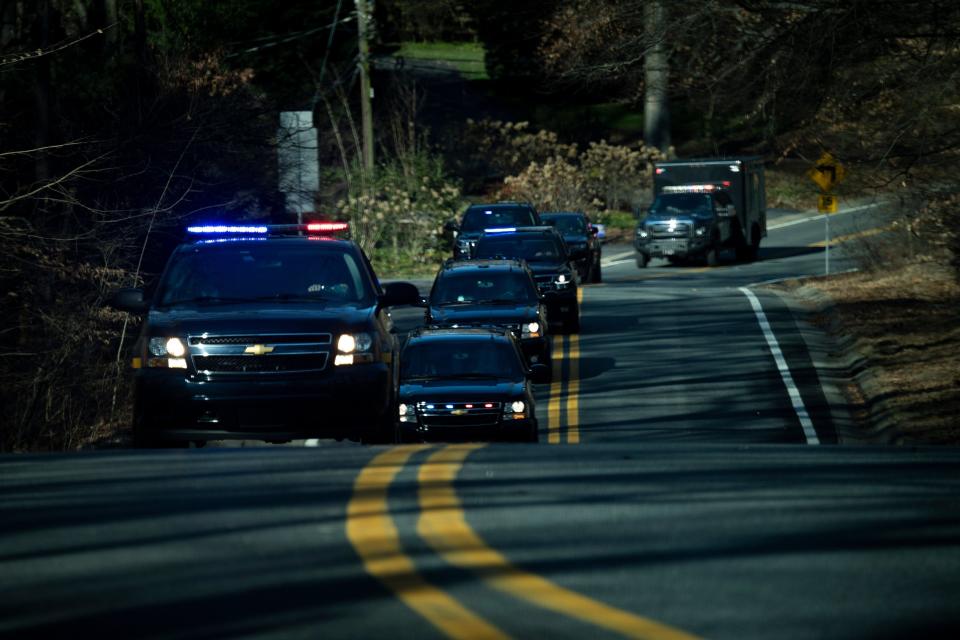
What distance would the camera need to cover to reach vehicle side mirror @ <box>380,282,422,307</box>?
12.3 meters

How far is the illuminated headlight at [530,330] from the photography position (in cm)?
2406

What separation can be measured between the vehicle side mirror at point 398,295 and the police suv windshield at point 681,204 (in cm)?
3168

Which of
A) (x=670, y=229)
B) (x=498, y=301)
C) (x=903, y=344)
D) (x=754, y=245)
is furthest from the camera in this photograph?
(x=754, y=245)

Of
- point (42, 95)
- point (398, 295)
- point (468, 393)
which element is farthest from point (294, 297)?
point (42, 95)

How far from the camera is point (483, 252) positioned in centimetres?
Result: 3028

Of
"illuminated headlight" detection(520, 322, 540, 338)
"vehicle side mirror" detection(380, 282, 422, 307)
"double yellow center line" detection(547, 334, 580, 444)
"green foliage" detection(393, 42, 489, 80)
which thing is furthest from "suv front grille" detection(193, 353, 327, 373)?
"green foliage" detection(393, 42, 489, 80)

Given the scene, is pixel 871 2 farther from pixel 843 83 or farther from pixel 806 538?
pixel 806 538

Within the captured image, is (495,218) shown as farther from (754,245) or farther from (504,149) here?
(504,149)

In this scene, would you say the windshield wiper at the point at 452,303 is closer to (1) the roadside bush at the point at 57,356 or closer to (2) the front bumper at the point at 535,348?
(2) the front bumper at the point at 535,348

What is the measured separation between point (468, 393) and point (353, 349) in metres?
6.14

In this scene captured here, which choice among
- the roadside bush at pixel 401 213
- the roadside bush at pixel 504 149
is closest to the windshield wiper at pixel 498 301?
the roadside bush at pixel 401 213

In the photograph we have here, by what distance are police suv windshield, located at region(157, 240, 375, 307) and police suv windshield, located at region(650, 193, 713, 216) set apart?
104 feet

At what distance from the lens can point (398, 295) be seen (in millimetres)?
12312

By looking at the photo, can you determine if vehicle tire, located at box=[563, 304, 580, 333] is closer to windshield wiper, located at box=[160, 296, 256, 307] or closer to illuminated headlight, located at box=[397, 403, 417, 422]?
illuminated headlight, located at box=[397, 403, 417, 422]
